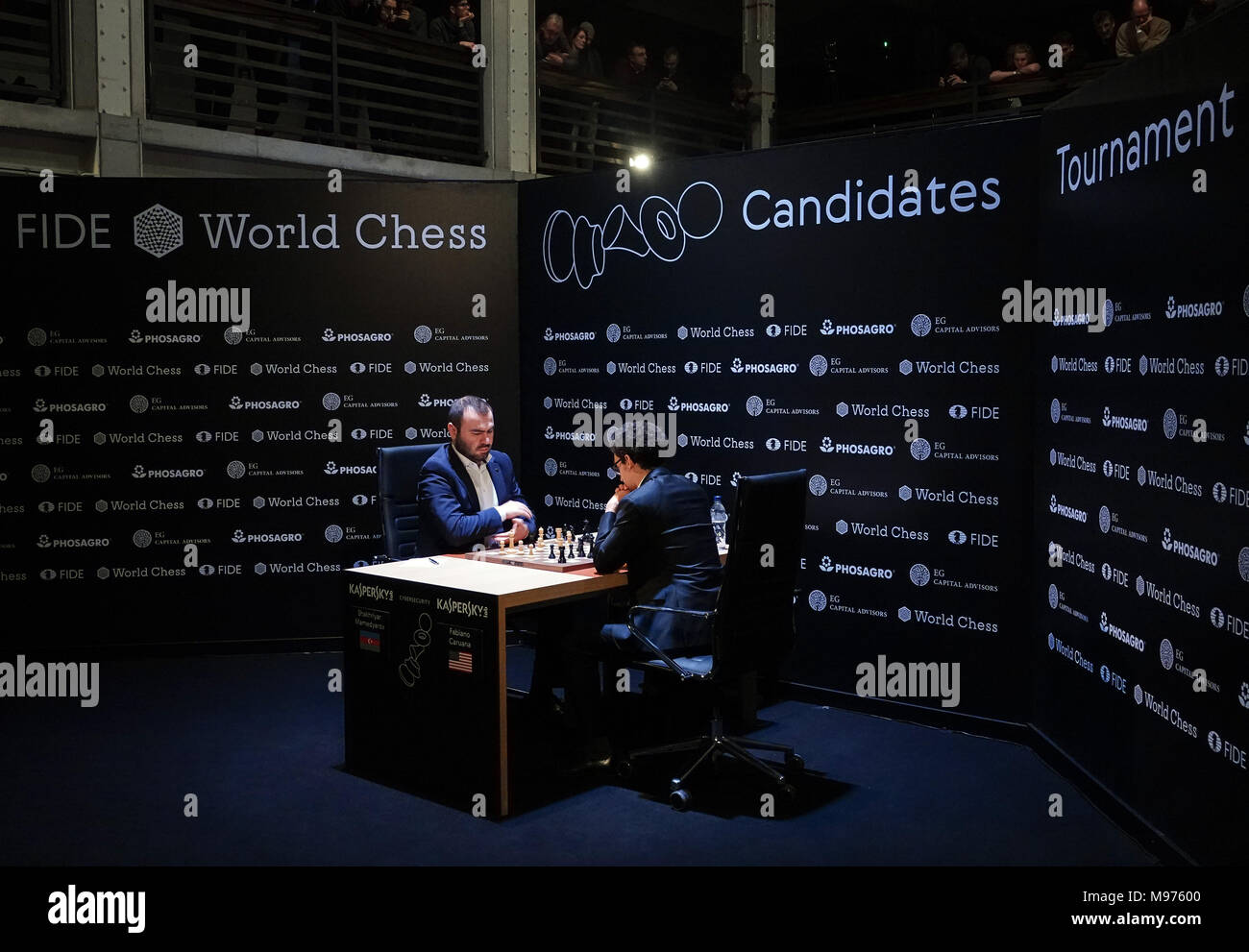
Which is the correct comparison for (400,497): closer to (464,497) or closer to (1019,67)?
(464,497)

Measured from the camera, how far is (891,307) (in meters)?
5.65

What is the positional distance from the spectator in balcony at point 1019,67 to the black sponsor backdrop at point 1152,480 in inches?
274

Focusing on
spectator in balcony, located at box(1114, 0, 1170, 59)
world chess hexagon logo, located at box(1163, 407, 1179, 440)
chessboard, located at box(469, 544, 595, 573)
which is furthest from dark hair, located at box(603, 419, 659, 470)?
spectator in balcony, located at box(1114, 0, 1170, 59)

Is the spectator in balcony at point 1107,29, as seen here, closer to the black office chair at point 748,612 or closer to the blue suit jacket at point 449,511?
the blue suit jacket at point 449,511

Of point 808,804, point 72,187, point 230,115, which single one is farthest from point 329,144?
point 808,804

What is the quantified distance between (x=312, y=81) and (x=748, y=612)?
25.2 feet

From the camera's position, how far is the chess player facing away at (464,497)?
5.49 m

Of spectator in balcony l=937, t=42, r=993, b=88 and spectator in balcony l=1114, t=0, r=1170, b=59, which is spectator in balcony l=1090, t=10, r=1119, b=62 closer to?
spectator in balcony l=1114, t=0, r=1170, b=59

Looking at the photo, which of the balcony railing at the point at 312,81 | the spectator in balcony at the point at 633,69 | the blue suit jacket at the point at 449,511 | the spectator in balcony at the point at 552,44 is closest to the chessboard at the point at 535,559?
the blue suit jacket at the point at 449,511

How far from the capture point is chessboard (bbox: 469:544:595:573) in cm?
491

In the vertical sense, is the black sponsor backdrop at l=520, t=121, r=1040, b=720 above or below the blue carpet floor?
above

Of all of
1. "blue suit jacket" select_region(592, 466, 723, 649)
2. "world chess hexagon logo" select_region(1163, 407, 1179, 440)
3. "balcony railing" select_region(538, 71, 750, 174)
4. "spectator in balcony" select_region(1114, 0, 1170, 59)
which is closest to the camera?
"world chess hexagon logo" select_region(1163, 407, 1179, 440)

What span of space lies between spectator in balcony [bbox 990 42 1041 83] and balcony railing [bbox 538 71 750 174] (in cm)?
295

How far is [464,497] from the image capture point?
5.62 metres
